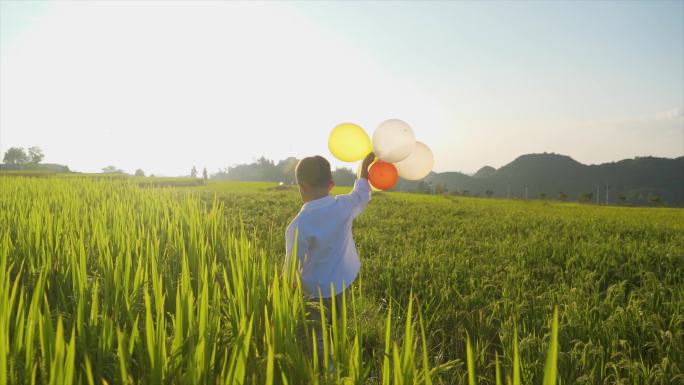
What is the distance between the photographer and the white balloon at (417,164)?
11.1ft

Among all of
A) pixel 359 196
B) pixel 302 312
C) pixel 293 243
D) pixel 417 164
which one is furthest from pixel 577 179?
pixel 302 312

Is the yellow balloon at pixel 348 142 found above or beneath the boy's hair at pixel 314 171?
above

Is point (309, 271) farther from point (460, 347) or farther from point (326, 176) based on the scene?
point (460, 347)

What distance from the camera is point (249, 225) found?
8.42 meters

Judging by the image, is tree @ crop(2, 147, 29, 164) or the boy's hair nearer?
the boy's hair

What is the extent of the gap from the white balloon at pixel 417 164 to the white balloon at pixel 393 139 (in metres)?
0.26

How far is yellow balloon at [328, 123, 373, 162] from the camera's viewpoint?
3.15m

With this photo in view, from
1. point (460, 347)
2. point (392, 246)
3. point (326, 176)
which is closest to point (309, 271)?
point (326, 176)

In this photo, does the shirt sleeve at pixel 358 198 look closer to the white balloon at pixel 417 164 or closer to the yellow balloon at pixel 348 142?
the yellow balloon at pixel 348 142

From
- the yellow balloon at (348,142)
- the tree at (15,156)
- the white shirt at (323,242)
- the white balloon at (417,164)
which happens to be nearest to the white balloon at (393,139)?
the yellow balloon at (348,142)

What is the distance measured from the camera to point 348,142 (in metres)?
3.17

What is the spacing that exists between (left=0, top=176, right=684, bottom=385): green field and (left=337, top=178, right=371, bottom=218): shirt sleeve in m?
0.60

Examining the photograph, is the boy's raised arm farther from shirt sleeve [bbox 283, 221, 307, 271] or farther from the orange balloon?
shirt sleeve [bbox 283, 221, 307, 271]

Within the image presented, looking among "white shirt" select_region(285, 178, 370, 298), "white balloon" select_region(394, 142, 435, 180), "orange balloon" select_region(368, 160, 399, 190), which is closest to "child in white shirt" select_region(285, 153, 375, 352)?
"white shirt" select_region(285, 178, 370, 298)
